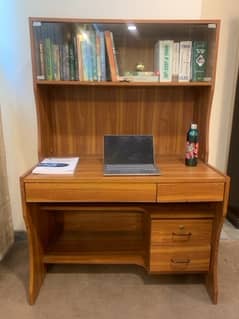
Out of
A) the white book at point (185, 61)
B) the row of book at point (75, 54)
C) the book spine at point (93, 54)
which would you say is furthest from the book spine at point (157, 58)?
the book spine at point (93, 54)

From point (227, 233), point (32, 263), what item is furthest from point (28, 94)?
point (227, 233)

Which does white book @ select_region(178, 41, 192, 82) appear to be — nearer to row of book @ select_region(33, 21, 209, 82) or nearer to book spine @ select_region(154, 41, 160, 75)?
row of book @ select_region(33, 21, 209, 82)

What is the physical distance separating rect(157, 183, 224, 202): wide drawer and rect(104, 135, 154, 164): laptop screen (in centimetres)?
29

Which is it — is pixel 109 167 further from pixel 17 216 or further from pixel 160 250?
Result: pixel 17 216

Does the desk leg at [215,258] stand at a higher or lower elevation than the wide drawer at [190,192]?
lower

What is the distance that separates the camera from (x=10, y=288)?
1.51 meters

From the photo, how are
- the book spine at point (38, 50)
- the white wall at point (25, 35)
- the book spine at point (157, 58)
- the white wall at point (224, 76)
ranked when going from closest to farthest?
the book spine at point (38, 50), the book spine at point (157, 58), the white wall at point (25, 35), the white wall at point (224, 76)

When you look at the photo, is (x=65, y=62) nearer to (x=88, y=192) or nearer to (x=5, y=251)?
(x=88, y=192)

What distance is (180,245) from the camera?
1429mm

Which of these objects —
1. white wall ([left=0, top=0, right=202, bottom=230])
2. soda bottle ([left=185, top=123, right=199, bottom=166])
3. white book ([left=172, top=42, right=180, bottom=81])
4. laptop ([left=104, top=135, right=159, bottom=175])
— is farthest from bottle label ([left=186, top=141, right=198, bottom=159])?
white wall ([left=0, top=0, right=202, bottom=230])

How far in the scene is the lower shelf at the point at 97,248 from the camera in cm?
152

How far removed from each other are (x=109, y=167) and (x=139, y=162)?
0.64 ft

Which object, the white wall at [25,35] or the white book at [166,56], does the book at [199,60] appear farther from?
the white wall at [25,35]

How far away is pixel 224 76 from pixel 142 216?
53.2 inches
